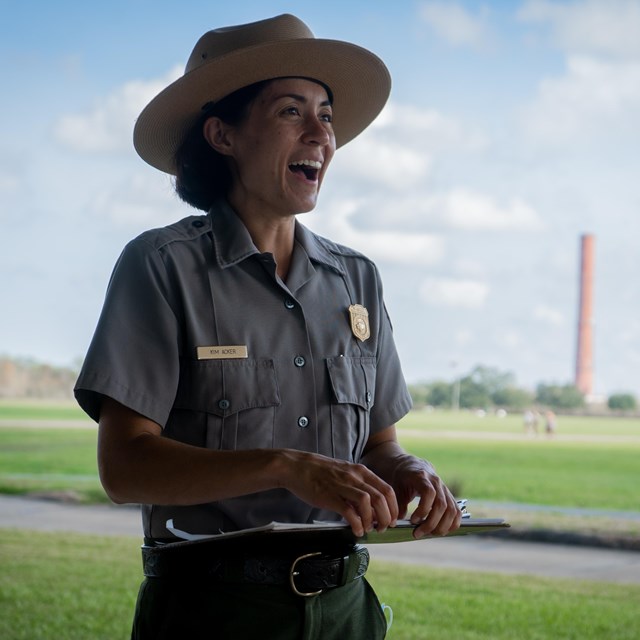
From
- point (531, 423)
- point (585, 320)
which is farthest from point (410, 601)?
point (585, 320)

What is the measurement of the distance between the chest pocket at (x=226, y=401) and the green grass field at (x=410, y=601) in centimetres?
322

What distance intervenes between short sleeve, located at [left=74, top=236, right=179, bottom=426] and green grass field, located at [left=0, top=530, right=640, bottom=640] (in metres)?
3.25

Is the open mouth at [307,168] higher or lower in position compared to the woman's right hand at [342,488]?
higher

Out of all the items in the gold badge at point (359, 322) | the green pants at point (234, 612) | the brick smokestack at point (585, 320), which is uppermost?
the brick smokestack at point (585, 320)

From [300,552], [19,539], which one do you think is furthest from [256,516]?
[19,539]

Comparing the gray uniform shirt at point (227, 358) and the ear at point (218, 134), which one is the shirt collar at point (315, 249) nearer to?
the gray uniform shirt at point (227, 358)

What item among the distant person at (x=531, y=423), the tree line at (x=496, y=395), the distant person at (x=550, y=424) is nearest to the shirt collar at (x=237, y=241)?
the tree line at (x=496, y=395)

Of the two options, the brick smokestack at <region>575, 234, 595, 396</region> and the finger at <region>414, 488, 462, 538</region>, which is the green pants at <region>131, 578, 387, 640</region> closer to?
the finger at <region>414, 488, 462, 538</region>

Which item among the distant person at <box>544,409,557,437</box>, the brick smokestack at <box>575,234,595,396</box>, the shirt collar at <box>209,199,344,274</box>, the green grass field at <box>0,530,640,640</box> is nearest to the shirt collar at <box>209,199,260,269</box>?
the shirt collar at <box>209,199,344,274</box>

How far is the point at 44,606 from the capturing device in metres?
4.91

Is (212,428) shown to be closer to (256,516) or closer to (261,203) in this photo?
(256,516)

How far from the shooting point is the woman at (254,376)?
1443 millimetres

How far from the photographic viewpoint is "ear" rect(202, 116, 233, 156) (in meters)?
1.80

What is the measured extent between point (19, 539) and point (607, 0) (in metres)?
10.6
